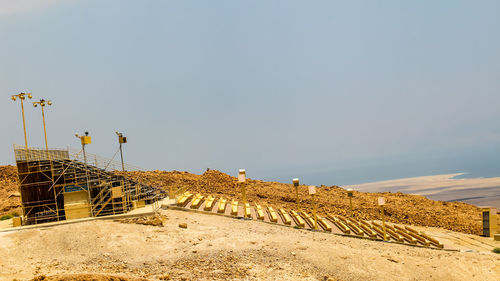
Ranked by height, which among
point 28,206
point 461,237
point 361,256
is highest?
point 28,206

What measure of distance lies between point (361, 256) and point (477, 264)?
5930mm

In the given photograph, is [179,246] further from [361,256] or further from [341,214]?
[341,214]

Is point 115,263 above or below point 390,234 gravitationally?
above

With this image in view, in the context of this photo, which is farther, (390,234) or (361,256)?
(390,234)

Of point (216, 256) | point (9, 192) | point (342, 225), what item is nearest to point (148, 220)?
point (216, 256)

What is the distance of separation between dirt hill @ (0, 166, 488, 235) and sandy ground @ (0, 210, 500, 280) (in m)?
10.1

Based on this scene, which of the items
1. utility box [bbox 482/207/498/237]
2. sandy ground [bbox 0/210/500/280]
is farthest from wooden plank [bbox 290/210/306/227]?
utility box [bbox 482/207/498/237]

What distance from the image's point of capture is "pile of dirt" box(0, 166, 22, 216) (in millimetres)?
38531

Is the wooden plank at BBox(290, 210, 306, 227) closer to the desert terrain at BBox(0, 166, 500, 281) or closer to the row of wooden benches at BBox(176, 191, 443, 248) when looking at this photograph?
the row of wooden benches at BBox(176, 191, 443, 248)

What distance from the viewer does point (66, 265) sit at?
1870cm

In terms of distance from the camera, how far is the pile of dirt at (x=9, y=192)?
126 ft

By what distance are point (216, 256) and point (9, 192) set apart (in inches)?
1417

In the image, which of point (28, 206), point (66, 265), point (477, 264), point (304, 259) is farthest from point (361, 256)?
point (28, 206)

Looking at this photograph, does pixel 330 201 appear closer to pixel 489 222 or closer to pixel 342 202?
pixel 342 202
